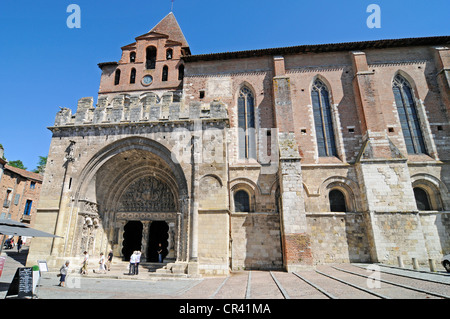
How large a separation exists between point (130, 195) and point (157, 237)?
2.96 metres

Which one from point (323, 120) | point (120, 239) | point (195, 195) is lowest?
point (120, 239)

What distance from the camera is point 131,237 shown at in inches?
560

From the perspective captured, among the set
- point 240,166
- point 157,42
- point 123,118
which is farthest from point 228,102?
point 157,42

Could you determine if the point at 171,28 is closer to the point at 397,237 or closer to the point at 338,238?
the point at 338,238

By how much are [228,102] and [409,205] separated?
12.0 m

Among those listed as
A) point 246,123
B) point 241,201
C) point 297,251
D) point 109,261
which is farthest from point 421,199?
point 109,261

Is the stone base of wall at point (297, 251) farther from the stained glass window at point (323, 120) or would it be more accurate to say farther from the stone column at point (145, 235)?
the stone column at point (145, 235)

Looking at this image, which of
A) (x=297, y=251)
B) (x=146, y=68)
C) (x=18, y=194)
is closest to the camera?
(x=297, y=251)

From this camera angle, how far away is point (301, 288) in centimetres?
709

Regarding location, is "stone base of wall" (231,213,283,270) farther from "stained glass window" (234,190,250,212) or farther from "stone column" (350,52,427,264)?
"stone column" (350,52,427,264)

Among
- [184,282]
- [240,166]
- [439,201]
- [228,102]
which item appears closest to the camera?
[184,282]

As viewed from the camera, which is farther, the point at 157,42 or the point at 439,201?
the point at 157,42

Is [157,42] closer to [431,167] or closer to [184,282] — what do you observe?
[184,282]

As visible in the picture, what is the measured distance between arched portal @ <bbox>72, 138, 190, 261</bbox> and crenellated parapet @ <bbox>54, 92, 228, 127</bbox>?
1.38m
